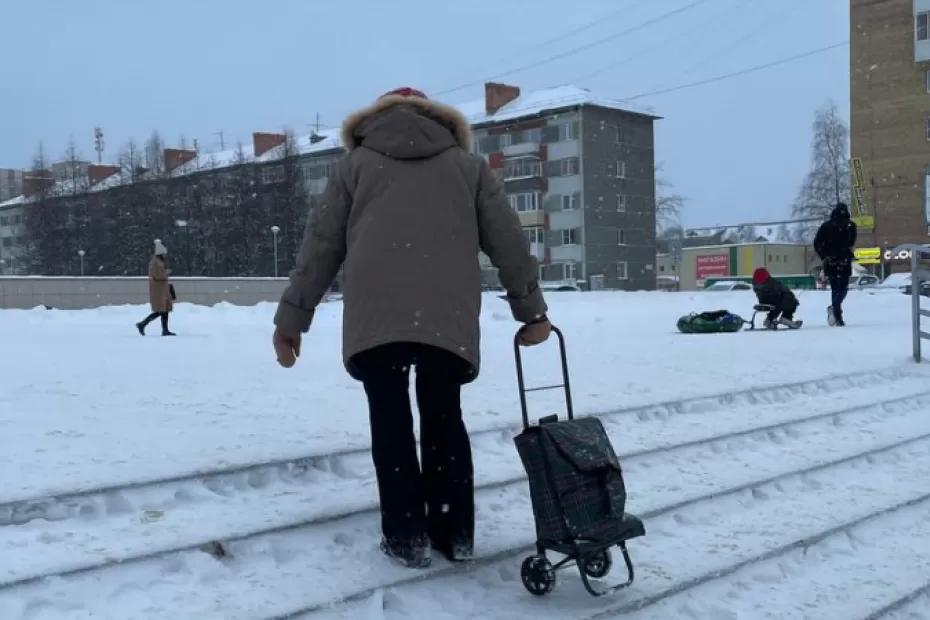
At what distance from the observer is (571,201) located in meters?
64.8

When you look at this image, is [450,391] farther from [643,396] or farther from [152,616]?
[643,396]

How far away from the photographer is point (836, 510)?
493 cm

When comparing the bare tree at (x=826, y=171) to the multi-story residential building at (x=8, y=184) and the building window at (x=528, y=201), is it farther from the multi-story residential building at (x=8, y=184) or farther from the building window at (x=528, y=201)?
the multi-story residential building at (x=8, y=184)

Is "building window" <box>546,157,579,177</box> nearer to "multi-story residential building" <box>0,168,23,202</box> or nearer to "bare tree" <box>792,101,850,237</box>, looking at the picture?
"bare tree" <box>792,101,850,237</box>

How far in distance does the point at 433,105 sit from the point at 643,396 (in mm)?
3545

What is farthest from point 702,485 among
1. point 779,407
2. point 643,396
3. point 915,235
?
point 915,235

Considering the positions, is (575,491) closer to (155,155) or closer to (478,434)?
(478,434)

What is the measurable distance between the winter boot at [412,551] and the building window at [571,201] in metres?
61.8

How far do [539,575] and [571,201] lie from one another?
62354mm

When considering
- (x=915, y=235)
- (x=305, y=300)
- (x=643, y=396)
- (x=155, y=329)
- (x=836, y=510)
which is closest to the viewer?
(x=305, y=300)

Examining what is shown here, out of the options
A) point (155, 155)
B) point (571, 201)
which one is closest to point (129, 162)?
point (155, 155)

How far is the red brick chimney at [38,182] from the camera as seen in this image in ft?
221

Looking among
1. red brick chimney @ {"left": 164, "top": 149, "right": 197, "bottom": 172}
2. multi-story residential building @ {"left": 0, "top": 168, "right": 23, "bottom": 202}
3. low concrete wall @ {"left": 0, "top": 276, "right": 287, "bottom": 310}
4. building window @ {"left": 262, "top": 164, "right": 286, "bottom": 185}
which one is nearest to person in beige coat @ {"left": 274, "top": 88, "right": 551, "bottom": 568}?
low concrete wall @ {"left": 0, "top": 276, "right": 287, "bottom": 310}

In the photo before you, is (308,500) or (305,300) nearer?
(305,300)
